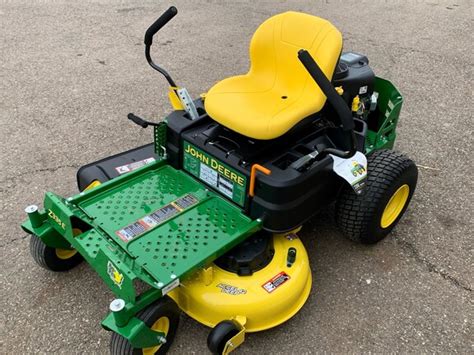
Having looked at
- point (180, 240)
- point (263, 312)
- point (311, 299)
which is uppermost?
point (180, 240)

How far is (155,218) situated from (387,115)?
1687mm

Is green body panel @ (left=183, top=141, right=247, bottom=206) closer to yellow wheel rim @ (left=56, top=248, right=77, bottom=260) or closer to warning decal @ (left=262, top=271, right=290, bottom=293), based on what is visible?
warning decal @ (left=262, top=271, right=290, bottom=293)

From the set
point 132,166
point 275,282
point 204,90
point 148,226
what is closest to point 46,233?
point 148,226

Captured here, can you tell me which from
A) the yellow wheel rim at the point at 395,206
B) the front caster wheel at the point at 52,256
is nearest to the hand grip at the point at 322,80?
the yellow wheel rim at the point at 395,206

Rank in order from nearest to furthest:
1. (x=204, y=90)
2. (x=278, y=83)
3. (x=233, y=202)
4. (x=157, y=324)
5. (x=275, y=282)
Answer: (x=157, y=324)
(x=275, y=282)
(x=233, y=202)
(x=278, y=83)
(x=204, y=90)

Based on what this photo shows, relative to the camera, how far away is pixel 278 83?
2557mm

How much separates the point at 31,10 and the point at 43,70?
77.3 inches

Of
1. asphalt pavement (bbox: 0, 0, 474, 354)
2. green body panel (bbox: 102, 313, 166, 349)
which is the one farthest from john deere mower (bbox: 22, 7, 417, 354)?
asphalt pavement (bbox: 0, 0, 474, 354)

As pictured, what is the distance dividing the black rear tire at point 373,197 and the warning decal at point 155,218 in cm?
83

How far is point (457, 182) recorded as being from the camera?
329cm

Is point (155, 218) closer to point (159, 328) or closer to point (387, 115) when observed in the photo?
point (159, 328)

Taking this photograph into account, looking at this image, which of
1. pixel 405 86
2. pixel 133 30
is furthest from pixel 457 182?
pixel 133 30

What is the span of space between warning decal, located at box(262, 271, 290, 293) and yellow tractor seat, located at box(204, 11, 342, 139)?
67 cm

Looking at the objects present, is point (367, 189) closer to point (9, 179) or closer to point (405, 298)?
point (405, 298)
